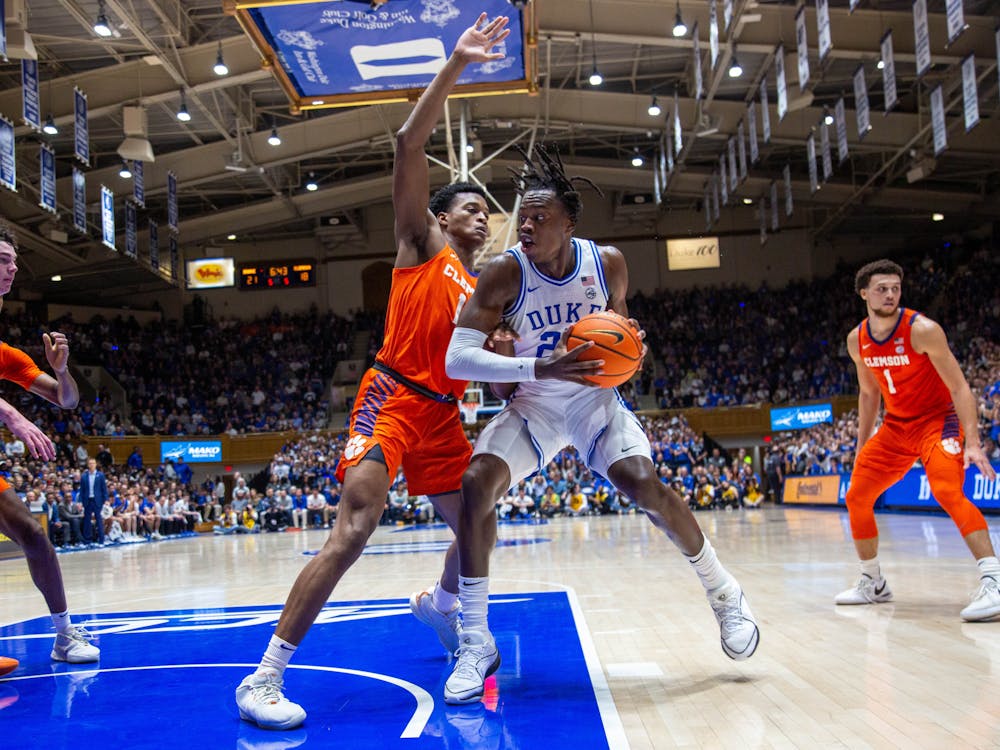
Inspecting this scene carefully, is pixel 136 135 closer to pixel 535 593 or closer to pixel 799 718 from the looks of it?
pixel 535 593

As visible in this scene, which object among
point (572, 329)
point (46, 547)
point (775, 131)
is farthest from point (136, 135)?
point (572, 329)

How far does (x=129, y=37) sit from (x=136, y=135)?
204 centimetres

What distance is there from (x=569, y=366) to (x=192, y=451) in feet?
94.6

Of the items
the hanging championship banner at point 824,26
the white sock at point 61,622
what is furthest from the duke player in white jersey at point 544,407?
the hanging championship banner at point 824,26

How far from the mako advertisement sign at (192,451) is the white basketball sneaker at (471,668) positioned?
27.7 meters

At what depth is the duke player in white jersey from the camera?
3467 millimetres

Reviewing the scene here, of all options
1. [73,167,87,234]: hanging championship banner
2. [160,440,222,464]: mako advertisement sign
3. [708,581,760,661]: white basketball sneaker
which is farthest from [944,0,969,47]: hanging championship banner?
[160,440,222,464]: mako advertisement sign

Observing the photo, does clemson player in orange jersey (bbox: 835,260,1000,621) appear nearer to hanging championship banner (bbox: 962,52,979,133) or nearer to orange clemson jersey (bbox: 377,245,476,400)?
orange clemson jersey (bbox: 377,245,476,400)

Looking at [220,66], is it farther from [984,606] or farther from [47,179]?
[984,606]

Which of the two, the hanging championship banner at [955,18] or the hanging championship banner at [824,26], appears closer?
the hanging championship banner at [955,18]

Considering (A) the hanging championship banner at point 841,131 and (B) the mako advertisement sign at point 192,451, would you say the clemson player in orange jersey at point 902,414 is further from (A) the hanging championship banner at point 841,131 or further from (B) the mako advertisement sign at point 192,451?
(B) the mako advertisement sign at point 192,451

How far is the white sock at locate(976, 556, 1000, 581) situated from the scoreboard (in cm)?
3345

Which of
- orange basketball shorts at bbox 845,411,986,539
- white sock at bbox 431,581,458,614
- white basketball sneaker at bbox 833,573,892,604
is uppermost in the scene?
orange basketball shorts at bbox 845,411,986,539

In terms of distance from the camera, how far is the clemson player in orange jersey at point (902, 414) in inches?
189
